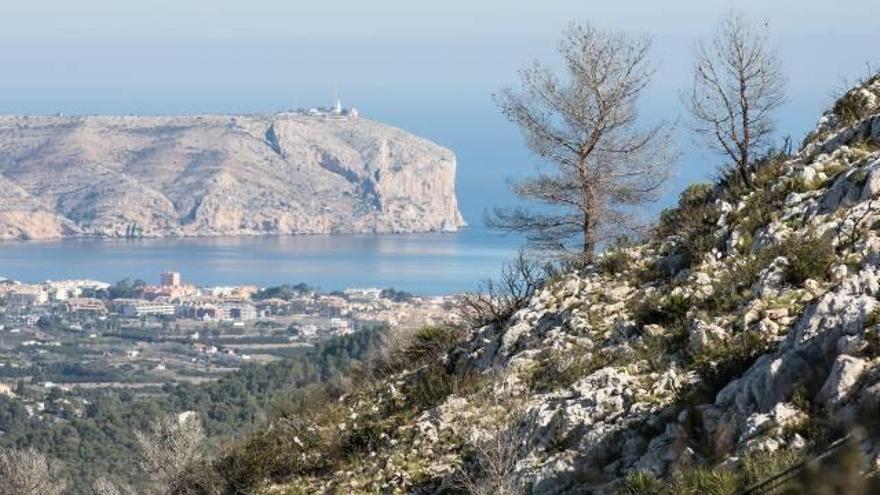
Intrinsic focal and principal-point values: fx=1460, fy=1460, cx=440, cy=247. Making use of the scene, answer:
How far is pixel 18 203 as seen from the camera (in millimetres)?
185000

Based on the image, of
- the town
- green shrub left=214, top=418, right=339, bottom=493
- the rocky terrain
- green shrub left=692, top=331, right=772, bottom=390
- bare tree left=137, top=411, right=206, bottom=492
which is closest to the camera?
the rocky terrain

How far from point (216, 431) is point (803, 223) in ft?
119

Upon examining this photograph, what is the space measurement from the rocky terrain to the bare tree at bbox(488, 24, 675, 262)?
7.28ft

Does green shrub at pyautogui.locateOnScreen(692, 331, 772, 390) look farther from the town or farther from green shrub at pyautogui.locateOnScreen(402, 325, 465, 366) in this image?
the town

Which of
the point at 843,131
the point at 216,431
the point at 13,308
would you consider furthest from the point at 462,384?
the point at 13,308

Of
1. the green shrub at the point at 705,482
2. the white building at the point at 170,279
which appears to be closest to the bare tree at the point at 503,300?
the green shrub at the point at 705,482

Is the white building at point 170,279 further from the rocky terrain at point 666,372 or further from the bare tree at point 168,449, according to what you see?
the rocky terrain at point 666,372

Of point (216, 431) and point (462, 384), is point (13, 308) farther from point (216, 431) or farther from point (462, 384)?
point (462, 384)

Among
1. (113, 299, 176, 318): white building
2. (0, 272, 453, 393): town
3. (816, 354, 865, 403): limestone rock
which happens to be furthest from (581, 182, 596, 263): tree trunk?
(113, 299, 176, 318): white building

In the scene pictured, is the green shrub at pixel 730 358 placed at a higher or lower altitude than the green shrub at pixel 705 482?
higher

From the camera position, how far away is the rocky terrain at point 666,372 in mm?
9148

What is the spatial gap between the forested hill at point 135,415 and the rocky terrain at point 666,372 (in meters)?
25.9

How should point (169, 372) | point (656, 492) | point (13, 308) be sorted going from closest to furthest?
1. point (656, 492)
2. point (169, 372)
3. point (13, 308)

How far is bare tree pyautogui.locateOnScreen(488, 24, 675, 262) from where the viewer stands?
61.2ft
